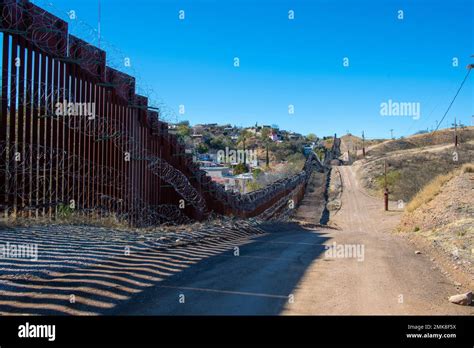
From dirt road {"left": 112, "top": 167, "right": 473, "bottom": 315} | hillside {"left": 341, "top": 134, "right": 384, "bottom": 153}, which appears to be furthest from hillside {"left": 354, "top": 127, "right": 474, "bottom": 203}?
hillside {"left": 341, "top": 134, "right": 384, "bottom": 153}

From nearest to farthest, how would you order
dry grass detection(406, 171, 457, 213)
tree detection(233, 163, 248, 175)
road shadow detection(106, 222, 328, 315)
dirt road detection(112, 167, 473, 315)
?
road shadow detection(106, 222, 328, 315)
dirt road detection(112, 167, 473, 315)
dry grass detection(406, 171, 457, 213)
tree detection(233, 163, 248, 175)

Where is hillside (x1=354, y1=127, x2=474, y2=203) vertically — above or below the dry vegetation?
above

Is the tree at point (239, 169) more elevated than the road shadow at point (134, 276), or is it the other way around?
the tree at point (239, 169)

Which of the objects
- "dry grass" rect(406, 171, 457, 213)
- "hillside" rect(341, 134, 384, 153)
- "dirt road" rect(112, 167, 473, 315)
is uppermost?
"hillside" rect(341, 134, 384, 153)

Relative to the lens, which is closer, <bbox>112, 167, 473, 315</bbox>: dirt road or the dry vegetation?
<bbox>112, 167, 473, 315</bbox>: dirt road

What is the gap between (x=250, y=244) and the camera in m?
12.5

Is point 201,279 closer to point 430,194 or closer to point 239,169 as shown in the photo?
point 430,194

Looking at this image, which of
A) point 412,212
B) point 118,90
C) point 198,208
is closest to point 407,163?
point 412,212

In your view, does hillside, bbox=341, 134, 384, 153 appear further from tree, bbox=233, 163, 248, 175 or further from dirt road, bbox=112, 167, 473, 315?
dirt road, bbox=112, 167, 473, 315

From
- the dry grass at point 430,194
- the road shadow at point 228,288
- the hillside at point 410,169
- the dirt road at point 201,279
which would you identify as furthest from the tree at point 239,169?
the road shadow at point 228,288

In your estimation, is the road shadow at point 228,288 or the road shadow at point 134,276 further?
the road shadow at point 228,288

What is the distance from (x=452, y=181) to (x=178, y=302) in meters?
22.7

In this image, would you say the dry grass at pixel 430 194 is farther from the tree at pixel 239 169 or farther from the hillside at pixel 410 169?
the tree at pixel 239 169
